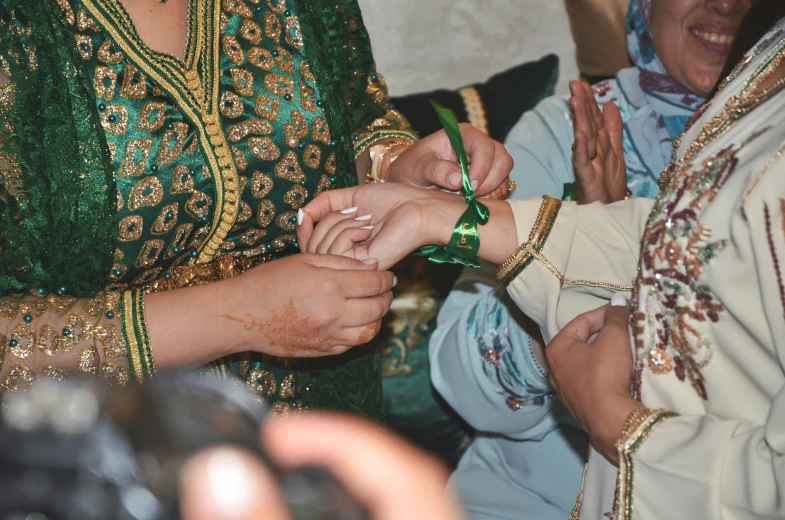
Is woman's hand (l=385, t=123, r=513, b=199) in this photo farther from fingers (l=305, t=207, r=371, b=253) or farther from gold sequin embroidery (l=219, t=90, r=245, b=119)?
gold sequin embroidery (l=219, t=90, r=245, b=119)

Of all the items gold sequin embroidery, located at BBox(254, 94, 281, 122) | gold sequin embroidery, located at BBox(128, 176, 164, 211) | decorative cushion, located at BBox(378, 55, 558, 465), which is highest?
gold sequin embroidery, located at BBox(254, 94, 281, 122)

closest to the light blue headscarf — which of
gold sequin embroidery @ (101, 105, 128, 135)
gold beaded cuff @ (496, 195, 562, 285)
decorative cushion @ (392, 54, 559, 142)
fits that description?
decorative cushion @ (392, 54, 559, 142)

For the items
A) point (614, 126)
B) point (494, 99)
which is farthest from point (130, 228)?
point (494, 99)

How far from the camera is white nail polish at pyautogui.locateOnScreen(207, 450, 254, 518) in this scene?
39 centimetres

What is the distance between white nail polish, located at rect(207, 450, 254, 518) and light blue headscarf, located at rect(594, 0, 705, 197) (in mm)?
1671

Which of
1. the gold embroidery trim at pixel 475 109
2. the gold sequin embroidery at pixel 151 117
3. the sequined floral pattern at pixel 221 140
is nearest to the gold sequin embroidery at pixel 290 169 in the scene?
the sequined floral pattern at pixel 221 140

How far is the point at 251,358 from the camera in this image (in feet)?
4.70

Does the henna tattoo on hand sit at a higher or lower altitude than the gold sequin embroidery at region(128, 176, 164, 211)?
lower

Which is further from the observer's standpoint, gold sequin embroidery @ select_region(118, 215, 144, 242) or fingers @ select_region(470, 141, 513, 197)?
fingers @ select_region(470, 141, 513, 197)

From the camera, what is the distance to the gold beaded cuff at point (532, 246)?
4.11 ft

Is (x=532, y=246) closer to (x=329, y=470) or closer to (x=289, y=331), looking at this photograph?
(x=289, y=331)

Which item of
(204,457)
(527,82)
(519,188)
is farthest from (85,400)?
(527,82)

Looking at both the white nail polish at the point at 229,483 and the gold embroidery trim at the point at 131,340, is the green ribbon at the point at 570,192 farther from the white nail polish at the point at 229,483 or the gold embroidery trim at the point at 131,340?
the white nail polish at the point at 229,483

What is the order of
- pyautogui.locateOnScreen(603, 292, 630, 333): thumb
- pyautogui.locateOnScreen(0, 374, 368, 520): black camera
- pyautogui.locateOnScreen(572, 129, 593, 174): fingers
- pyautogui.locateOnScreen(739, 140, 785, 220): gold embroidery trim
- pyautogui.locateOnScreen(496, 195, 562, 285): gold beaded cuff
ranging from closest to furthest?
pyautogui.locateOnScreen(0, 374, 368, 520): black camera
pyautogui.locateOnScreen(739, 140, 785, 220): gold embroidery trim
pyautogui.locateOnScreen(603, 292, 630, 333): thumb
pyautogui.locateOnScreen(496, 195, 562, 285): gold beaded cuff
pyautogui.locateOnScreen(572, 129, 593, 174): fingers
